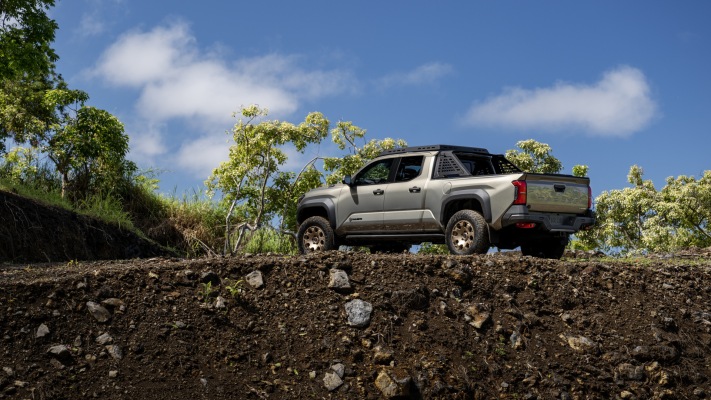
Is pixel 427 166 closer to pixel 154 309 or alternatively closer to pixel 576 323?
pixel 576 323

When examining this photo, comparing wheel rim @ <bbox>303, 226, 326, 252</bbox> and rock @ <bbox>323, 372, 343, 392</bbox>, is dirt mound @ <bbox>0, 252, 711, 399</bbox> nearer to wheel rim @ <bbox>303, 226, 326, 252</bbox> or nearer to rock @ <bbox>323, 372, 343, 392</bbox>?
rock @ <bbox>323, 372, 343, 392</bbox>

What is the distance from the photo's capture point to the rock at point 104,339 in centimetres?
793

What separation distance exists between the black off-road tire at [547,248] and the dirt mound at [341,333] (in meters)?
2.47

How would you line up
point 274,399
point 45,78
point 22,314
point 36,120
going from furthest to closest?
point 45,78 → point 36,120 → point 22,314 → point 274,399

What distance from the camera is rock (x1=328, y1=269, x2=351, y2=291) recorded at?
8.88 m

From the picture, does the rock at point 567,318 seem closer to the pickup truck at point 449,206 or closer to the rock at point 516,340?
the rock at point 516,340

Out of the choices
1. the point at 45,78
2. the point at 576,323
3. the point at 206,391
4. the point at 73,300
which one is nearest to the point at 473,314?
the point at 576,323

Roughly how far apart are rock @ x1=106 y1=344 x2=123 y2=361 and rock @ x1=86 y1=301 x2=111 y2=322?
43 cm

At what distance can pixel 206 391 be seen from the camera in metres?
7.42

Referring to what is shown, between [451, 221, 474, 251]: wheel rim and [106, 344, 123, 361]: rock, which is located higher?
[451, 221, 474, 251]: wheel rim

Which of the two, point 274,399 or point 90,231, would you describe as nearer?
point 274,399

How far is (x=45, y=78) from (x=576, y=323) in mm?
22547

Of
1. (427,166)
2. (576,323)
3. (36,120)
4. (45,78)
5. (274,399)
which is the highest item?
(45,78)

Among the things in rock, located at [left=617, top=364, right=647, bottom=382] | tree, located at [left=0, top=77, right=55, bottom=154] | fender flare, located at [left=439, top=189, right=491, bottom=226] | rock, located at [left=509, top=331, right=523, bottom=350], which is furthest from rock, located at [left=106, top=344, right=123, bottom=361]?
tree, located at [left=0, top=77, right=55, bottom=154]
